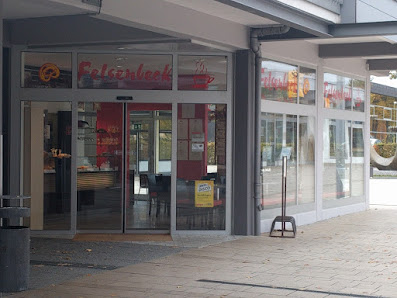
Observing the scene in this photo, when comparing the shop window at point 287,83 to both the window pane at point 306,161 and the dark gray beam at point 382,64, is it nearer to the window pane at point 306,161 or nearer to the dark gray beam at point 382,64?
the window pane at point 306,161

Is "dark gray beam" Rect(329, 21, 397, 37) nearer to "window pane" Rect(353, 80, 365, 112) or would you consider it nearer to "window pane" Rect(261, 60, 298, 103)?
"window pane" Rect(261, 60, 298, 103)

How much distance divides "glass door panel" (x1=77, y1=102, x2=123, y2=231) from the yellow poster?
1.38 metres

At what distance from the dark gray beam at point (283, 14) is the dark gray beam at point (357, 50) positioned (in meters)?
3.14

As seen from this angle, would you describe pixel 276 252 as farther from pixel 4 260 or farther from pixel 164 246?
pixel 4 260

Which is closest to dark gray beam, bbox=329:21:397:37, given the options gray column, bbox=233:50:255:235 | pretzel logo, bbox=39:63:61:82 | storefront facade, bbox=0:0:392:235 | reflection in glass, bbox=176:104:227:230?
storefront facade, bbox=0:0:392:235

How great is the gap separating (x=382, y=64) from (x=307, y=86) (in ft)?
11.7

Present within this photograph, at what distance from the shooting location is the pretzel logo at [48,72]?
43.9ft

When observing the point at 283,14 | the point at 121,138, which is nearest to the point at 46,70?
the point at 121,138

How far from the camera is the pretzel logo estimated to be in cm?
1337

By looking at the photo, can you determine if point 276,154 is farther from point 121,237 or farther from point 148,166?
point 121,237

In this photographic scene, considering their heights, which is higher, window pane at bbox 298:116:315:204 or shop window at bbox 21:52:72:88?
shop window at bbox 21:52:72:88

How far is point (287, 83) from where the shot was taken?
15500 mm

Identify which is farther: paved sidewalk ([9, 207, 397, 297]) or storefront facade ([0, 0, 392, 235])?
storefront facade ([0, 0, 392, 235])

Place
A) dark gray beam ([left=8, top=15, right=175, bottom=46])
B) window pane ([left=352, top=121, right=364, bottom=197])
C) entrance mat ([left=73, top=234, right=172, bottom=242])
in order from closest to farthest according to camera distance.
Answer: dark gray beam ([left=8, top=15, right=175, bottom=46]) < entrance mat ([left=73, top=234, right=172, bottom=242]) < window pane ([left=352, top=121, right=364, bottom=197])
